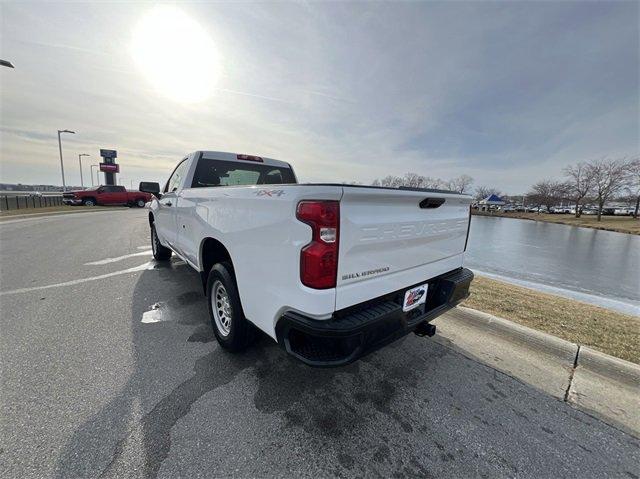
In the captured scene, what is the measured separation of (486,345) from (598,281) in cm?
738

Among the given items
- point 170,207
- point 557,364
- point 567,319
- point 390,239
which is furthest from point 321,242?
point 567,319

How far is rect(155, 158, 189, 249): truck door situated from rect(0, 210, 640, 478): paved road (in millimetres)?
1567

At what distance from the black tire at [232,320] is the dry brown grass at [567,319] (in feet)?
9.89

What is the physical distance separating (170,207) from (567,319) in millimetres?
5911

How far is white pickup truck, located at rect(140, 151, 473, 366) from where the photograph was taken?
1.74 metres

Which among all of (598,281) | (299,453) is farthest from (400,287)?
(598,281)

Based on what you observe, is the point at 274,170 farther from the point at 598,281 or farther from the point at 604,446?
the point at 598,281

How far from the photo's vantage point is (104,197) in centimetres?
2486

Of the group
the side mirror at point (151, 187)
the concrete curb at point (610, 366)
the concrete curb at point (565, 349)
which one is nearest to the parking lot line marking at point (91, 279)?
the side mirror at point (151, 187)

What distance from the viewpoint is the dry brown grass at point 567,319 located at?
3.13 m

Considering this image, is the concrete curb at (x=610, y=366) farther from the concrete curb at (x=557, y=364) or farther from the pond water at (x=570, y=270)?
the pond water at (x=570, y=270)

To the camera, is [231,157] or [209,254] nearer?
[209,254]

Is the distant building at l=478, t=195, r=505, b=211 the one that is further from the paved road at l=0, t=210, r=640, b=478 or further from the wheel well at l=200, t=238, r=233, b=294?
the wheel well at l=200, t=238, r=233, b=294

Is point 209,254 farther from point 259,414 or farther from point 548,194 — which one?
point 548,194
